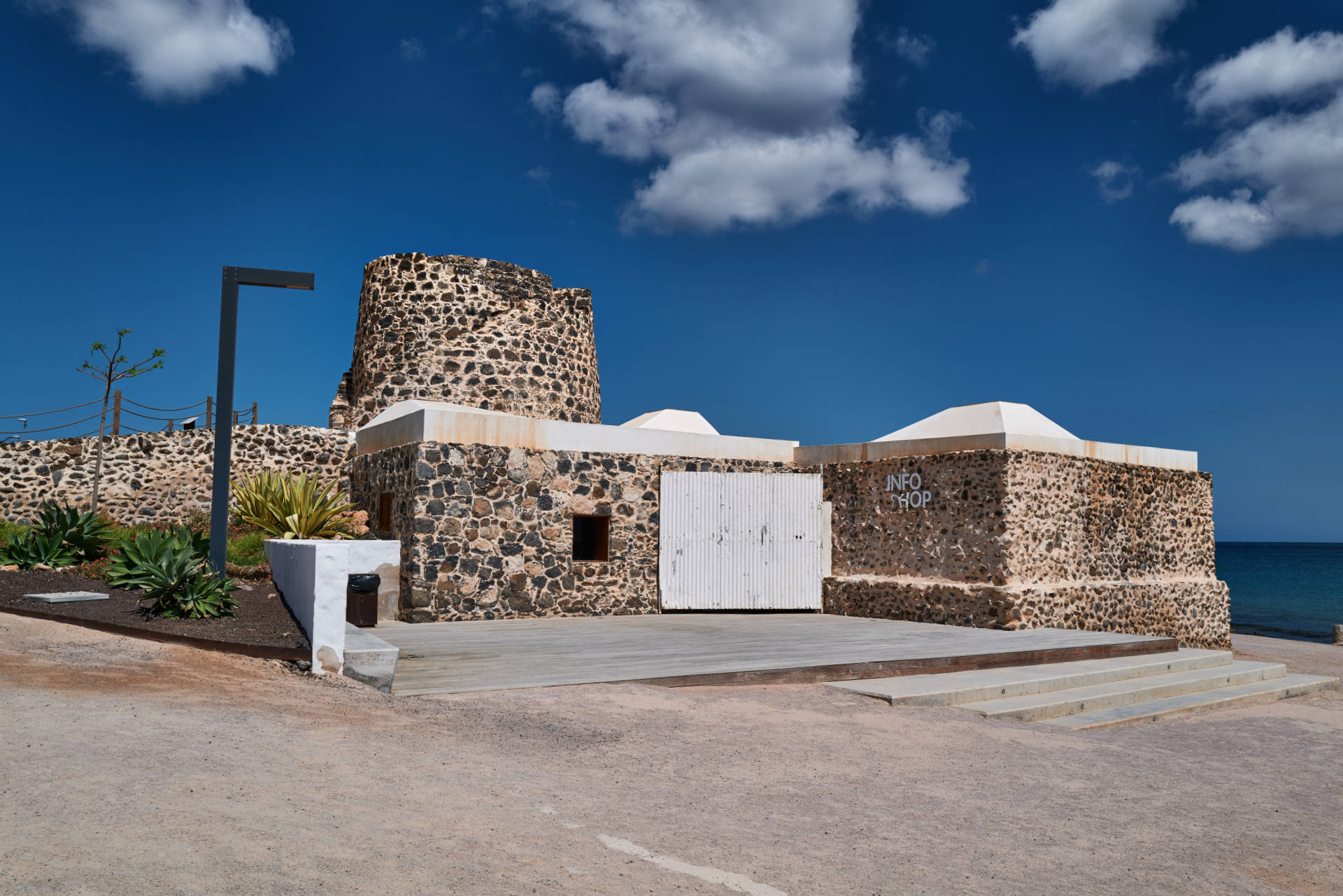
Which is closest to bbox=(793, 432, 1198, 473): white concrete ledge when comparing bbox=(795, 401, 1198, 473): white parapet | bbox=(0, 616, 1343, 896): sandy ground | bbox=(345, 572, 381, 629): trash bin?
bbox=(795, 401, 1198, 473): white parapet

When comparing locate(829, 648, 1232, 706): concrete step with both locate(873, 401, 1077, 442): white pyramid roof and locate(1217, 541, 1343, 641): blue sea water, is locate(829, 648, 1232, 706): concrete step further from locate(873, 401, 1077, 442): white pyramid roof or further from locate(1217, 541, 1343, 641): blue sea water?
locate(1217, 541, 1343, 641): blue sea water

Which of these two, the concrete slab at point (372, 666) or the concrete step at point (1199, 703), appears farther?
the concrete step at point (1199, 703)

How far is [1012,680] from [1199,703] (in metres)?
1.84

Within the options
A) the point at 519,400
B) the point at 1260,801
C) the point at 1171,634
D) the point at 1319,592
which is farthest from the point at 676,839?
the point at 1319,592

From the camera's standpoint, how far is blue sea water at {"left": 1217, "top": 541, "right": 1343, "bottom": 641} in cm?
4019

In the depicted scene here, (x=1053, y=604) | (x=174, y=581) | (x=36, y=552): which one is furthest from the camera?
(x=1053, y=604)

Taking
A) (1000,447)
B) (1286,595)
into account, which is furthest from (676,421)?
(1286,595)

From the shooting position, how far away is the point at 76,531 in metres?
12.2

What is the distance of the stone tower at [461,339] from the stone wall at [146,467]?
1.63 m

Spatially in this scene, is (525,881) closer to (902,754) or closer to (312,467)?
(902,754)

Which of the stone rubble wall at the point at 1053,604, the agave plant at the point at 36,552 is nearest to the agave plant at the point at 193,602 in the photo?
the agave plant at the point at 36,552

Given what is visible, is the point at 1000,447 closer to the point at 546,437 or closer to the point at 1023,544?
the point at 1023,544

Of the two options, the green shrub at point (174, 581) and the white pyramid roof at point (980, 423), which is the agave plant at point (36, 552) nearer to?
the green shrub at point (174, 581)

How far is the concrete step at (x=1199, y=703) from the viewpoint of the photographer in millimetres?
7664
